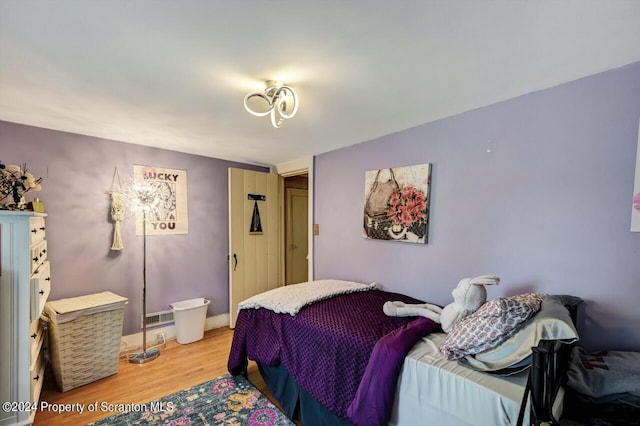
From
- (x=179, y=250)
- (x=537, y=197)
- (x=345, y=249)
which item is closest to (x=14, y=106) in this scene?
(x=179, y=250)

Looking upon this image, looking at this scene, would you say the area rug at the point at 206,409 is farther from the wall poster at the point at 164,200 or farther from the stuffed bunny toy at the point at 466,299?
the wall poster at the point at 164,200

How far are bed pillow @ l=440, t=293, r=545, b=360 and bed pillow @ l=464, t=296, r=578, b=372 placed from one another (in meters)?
0.02

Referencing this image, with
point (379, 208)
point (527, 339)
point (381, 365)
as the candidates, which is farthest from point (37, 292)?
point (527, 339)

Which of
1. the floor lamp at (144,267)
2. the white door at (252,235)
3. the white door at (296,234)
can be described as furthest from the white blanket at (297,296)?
the white door at (296,234)

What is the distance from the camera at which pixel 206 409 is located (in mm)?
1979

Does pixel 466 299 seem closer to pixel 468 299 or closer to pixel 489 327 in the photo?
pixel 468 299

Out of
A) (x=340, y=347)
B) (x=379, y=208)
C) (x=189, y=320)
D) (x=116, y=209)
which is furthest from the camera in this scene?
(x=189, y=320)

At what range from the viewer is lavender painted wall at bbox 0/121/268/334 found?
8.17ft

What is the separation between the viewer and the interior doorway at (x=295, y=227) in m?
4.35

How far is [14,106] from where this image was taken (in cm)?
200

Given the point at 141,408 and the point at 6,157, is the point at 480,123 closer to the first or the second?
the point at 141,408

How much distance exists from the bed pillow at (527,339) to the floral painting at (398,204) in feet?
3.68

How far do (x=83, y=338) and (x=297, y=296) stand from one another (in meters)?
1.78

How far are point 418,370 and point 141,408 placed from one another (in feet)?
6.44
